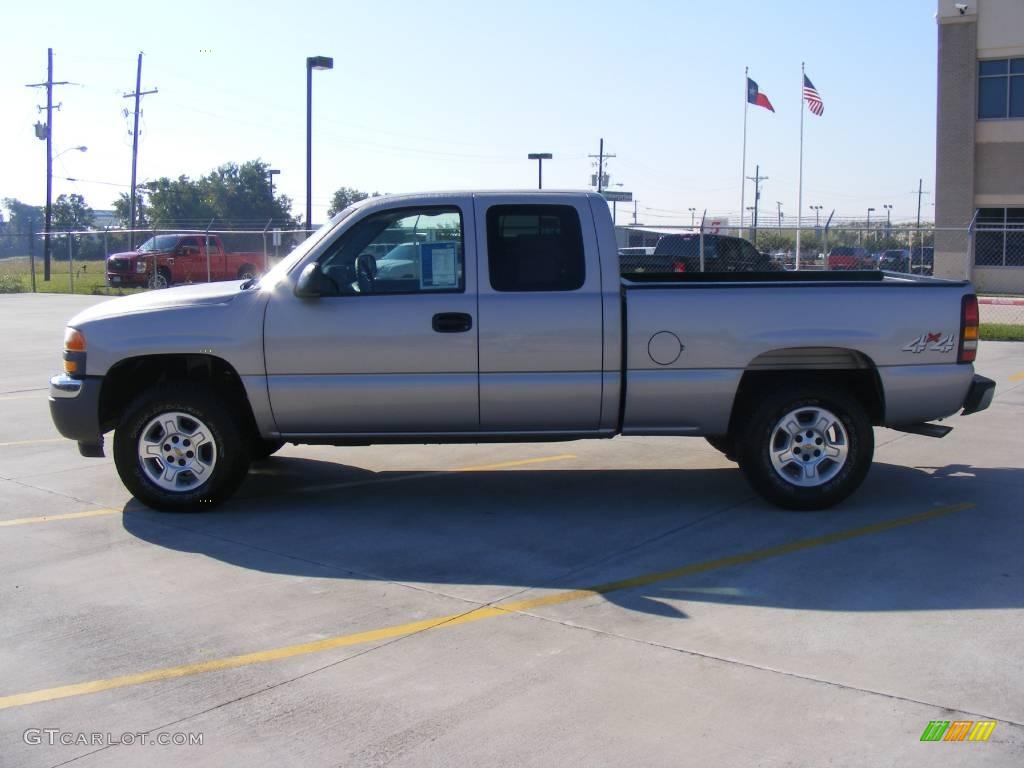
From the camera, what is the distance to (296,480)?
838cm

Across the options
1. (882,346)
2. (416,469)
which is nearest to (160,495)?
(416,469)

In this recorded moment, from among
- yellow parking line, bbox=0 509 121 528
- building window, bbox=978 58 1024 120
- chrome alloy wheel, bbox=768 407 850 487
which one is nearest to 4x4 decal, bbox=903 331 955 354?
chrome alloy wheel, bbox=768 407 850 487

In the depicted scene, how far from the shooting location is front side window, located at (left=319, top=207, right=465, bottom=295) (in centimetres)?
→ 710

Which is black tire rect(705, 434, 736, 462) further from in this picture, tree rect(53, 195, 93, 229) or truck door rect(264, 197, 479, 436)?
tree rect(53, 195, 93, 229)

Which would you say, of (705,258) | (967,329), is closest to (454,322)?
(967,329)

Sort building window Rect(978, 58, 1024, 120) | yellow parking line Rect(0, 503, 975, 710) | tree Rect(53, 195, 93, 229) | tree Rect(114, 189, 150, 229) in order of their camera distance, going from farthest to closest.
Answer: tree Rect(53, 195, 93, 229), tree Rect(114, 189, 150, 229), building window Rect(978, 58, 1024, 120), yellow parking line Rect(0, 503, 975, 710)

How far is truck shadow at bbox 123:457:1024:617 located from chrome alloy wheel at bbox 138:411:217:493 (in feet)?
0.82

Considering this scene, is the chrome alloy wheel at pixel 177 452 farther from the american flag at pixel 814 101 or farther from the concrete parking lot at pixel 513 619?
the american flag at pixel 814 101

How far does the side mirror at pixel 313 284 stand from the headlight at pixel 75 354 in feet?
4.88

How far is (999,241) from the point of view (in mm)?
36406

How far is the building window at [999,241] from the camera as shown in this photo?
35.8 m

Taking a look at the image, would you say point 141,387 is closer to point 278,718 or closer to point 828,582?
point 278,718

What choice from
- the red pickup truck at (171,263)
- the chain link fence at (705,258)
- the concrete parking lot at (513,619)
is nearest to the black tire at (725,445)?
the concrete parking lot at (513,619)

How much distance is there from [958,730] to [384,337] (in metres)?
4.13
